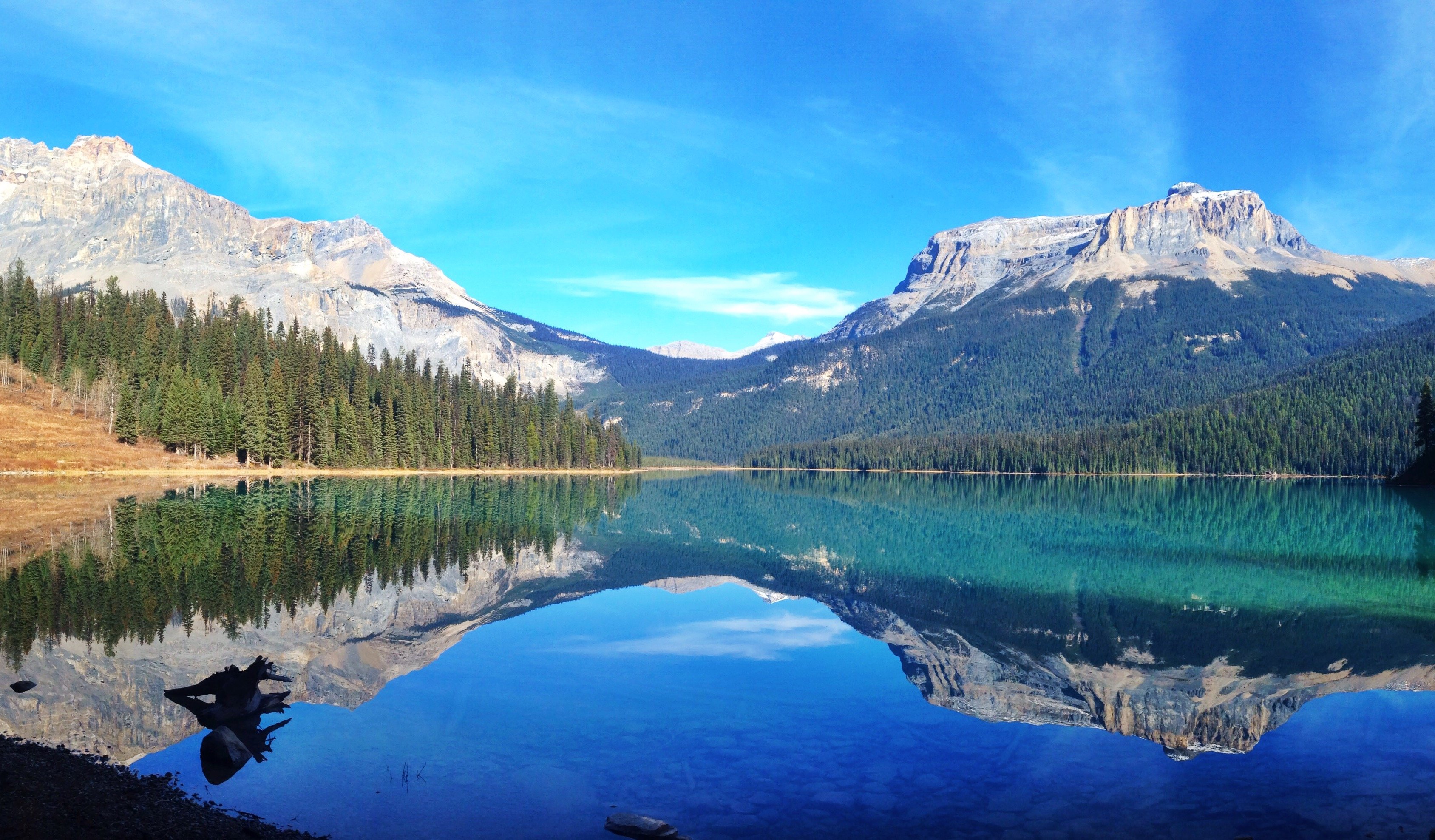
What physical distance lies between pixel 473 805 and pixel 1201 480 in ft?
649

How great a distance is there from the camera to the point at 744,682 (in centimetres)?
2055

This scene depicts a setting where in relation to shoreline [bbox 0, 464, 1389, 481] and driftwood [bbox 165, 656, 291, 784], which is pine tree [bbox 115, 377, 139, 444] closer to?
shoreline [bbox 0, 464, 1389, 481]

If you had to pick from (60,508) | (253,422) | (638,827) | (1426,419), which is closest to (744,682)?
(638,827)

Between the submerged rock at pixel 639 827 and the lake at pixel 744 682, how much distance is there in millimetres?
556

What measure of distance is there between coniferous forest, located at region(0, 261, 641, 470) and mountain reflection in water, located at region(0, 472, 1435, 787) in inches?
1639

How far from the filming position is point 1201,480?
179500 millimetres

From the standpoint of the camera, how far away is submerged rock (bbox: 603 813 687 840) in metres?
11.6

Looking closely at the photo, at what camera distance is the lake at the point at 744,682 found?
13.1 m

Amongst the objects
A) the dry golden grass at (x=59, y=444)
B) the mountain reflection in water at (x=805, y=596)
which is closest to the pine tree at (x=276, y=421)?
the dry golden grass at (x=59, y=444)

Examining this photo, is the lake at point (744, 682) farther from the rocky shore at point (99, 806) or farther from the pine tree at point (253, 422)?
the pine tree at point (253, 422)

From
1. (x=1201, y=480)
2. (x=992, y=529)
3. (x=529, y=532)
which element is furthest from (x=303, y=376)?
(x=1201, y=480)

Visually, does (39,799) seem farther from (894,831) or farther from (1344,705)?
(1344,705)

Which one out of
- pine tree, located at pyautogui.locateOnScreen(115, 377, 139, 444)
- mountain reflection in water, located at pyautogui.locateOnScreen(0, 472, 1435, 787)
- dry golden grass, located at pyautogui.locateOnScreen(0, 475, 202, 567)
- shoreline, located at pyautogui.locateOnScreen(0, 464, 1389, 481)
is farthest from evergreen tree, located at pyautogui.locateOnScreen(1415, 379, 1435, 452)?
pine tree, located at pyautogui.locateOnScreen(115, 377, 139, 444)

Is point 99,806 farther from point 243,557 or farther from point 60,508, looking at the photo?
point 60,508
